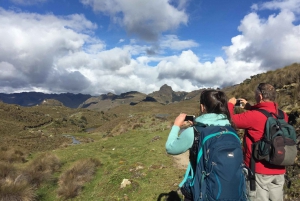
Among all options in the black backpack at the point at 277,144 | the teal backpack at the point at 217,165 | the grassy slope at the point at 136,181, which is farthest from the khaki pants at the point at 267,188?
the grassy slope at the point at 136,181

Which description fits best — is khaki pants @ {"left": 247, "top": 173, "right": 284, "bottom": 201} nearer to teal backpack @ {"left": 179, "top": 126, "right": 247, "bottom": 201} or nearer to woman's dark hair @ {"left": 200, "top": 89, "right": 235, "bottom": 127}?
teal backpack @ {"left": 179, "top": 126, "right": 247, "bottom": 201}

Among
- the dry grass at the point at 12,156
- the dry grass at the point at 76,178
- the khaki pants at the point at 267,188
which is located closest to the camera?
the khaki pants at the point at 267,188

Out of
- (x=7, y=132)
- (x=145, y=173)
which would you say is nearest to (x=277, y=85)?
(x=145, y=173)

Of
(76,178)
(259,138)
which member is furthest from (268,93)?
(76,178)

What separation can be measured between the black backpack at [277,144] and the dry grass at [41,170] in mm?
10123

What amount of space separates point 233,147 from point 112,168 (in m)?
9.58

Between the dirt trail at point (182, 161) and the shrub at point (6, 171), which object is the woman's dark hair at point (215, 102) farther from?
the shrub at point (6, 171)

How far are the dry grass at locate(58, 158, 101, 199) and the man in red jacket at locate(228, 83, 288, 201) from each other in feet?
25.4

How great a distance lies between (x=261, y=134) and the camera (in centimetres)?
387

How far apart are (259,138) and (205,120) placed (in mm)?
1454

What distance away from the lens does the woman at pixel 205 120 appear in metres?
3.09

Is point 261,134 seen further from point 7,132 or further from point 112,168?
point 7,132

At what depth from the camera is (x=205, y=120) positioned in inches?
123

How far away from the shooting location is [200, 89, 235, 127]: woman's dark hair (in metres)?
3.18
